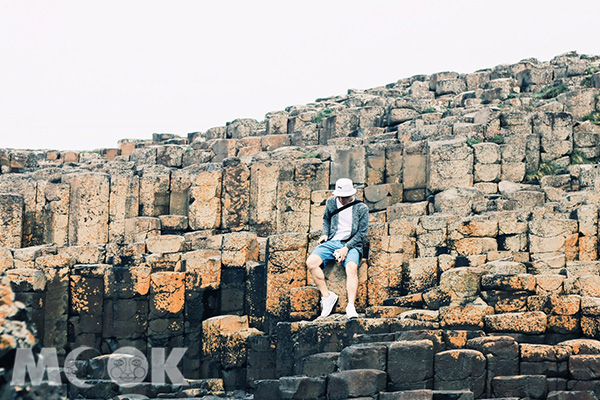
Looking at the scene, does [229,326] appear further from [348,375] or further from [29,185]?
[29,185]

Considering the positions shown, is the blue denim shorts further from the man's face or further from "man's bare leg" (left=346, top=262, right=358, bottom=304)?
the man's face

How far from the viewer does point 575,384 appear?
12875 mm

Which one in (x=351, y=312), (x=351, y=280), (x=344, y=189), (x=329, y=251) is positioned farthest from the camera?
(x=344, y=189)

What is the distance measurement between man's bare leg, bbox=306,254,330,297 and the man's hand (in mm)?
300

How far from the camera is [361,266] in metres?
16.0

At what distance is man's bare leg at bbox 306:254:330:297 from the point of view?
49.9ft

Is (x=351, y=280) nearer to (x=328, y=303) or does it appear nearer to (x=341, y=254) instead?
(x=341, y=254)

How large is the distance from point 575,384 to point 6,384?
29.0 ft

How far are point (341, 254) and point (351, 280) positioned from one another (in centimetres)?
47

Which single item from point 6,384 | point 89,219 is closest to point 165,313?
point 89,219

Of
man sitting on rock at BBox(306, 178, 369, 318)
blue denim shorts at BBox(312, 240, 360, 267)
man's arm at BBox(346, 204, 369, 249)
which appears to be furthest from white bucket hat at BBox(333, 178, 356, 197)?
blue denim shorts at BBox(312, 240, 360, 267)
